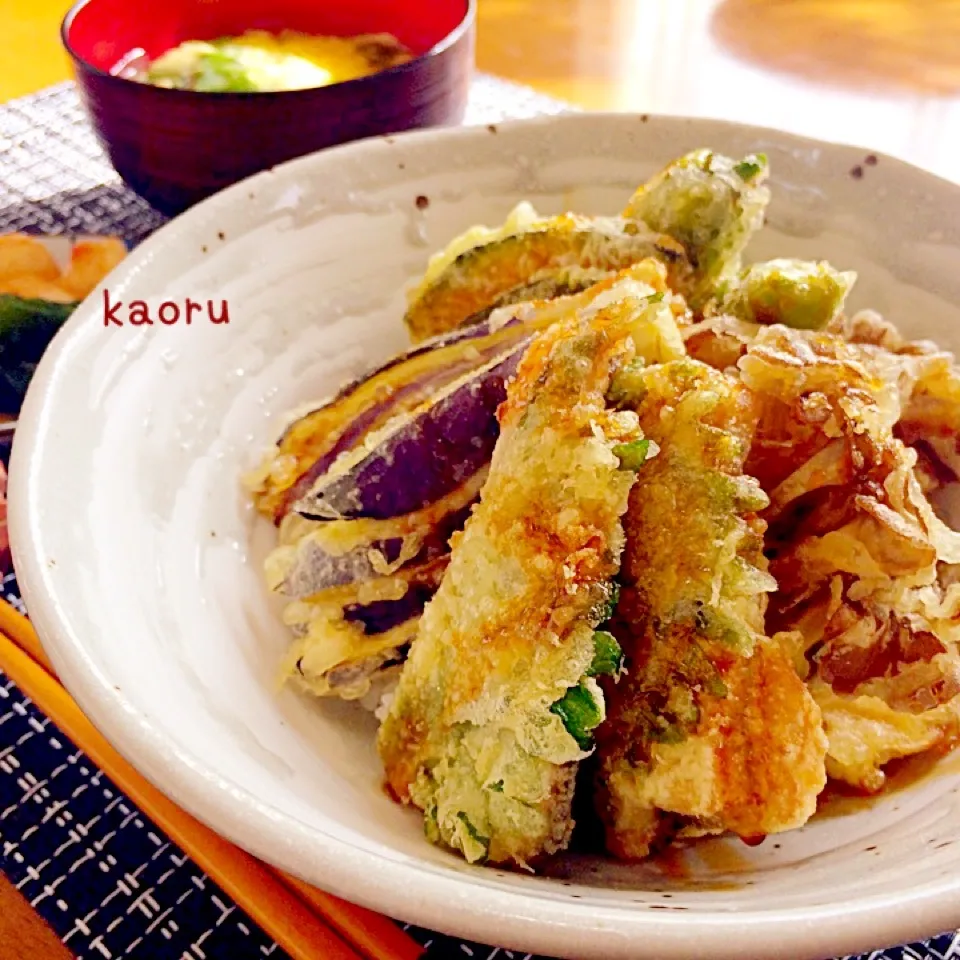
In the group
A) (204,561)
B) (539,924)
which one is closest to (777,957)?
(539,924)

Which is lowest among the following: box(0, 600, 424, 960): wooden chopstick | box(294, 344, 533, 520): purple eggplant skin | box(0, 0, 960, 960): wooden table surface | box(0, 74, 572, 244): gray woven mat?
box(0, 600, 424, 960): wooden chopstick

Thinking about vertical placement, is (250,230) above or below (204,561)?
above

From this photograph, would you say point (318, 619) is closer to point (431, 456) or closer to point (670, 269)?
point (431, 456)

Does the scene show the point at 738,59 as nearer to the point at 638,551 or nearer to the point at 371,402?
the point at 371,402

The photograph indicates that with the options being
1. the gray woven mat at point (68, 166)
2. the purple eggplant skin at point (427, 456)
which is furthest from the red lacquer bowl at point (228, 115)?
the purple eggplant skin at point (427, 456)

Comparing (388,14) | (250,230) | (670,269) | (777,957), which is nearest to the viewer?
(777,957)

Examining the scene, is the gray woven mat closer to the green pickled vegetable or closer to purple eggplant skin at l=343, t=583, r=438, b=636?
the green pickled vegetable

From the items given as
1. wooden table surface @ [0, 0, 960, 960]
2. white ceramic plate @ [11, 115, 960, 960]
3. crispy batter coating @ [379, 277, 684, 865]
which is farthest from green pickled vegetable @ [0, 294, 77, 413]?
wooden table surface @ [0, 0, 960, 960]
